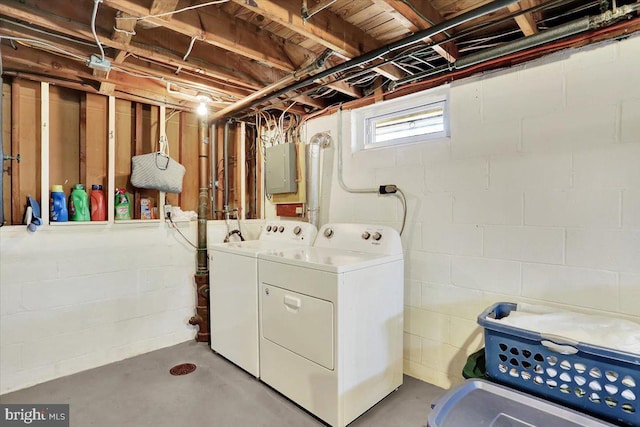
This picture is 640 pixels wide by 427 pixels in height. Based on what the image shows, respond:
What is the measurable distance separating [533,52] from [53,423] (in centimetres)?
346

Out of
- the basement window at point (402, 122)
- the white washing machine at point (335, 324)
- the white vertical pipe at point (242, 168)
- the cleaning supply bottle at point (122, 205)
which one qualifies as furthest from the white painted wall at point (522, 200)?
the cleaning supply bottle at point (122, 205)

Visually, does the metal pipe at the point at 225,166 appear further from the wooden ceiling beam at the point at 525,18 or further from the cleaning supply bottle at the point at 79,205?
the wooden ceiling beam at the point at 525,18

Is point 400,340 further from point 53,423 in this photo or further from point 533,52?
point 53,423

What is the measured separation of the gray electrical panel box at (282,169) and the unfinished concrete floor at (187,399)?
1.55 meters

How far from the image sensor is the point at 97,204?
245 centimetres

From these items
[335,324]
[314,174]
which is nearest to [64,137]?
[314,174]

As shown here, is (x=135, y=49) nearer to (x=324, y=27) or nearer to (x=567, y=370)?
(x=324, y=27)

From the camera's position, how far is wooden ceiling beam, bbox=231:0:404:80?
5.05ft

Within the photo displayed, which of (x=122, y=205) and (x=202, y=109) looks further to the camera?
(x=202, y=109)

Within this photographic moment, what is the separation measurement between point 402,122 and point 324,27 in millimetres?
996

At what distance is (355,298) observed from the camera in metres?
1.78

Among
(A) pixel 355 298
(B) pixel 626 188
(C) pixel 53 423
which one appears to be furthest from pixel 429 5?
(C) pixel 53 423

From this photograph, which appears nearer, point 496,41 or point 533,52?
point 533,52

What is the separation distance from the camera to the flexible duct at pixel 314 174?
111 inches
